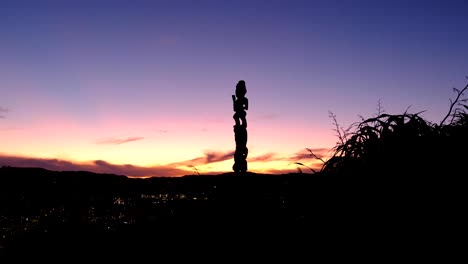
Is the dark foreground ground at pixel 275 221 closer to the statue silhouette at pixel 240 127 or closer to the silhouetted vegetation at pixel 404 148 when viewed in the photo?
the silhouetted vegetation at pixel 404 148

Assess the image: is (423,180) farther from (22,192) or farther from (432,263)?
(22,192)

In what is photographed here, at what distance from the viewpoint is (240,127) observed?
1207 centimetres

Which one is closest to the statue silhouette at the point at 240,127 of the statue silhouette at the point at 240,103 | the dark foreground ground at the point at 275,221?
the statue silhouette at the point at 240,103

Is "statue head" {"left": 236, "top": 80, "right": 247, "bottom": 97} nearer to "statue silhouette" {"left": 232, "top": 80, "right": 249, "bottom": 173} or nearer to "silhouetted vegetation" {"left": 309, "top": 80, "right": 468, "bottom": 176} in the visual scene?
"statue silhouette" {"left": 232, "top": 80, "right": 249, "bottom": 173}

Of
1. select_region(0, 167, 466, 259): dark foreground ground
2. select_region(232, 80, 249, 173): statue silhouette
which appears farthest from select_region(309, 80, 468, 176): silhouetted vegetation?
select_region(232, 80, 249, 173): statue silhouette

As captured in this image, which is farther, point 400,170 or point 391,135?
point 391,135

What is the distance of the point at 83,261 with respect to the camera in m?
4.84

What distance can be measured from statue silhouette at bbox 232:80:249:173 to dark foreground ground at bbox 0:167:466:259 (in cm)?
275

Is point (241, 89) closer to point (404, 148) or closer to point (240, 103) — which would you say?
point (240, 103)

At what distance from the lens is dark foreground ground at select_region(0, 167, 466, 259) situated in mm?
2939

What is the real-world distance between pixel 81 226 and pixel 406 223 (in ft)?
18.9

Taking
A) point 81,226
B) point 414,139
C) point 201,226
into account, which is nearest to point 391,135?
point 414,139

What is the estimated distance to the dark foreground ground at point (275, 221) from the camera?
2939 millimetres

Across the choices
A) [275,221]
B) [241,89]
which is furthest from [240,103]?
[275,221]
